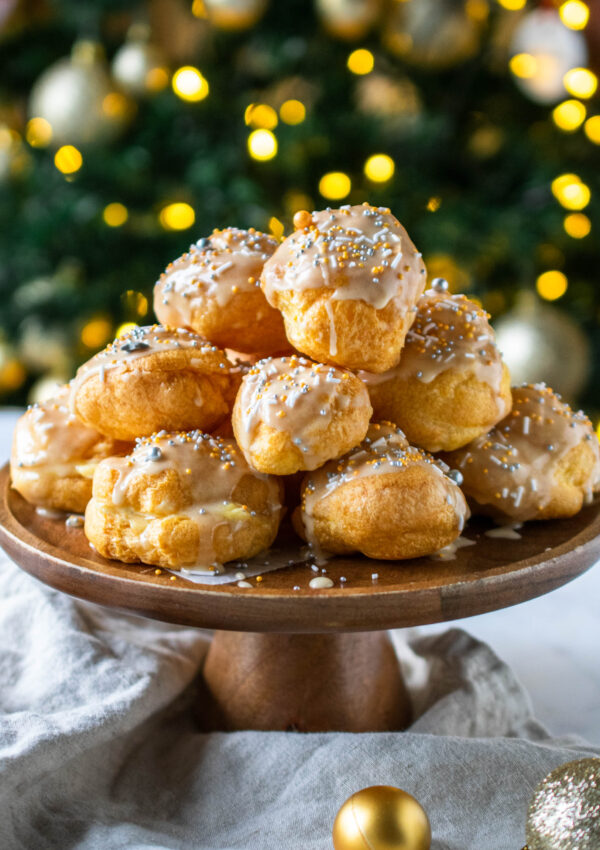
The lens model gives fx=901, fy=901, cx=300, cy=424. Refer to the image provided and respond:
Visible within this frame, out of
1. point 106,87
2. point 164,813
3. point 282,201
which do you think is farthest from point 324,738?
point 106,87

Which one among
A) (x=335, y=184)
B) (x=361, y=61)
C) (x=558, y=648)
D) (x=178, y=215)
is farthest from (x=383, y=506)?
(x=361, y=61)

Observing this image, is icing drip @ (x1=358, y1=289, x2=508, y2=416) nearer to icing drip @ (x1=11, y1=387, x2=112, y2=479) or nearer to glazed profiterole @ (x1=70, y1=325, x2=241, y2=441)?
glazed profiterole @ (x1=70, y1=325, x2=241, y2=441)

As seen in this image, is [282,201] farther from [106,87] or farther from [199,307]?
[199,307]

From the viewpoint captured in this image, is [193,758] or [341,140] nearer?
[193,758]

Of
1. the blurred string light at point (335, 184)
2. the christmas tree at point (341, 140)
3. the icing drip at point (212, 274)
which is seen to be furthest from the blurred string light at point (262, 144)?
the icing drip at point (212, 274)

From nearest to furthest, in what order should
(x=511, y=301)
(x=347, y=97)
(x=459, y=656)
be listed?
1. (x=459, y=656)
2. (x=347, y=97)
3. (x=511, y=301)

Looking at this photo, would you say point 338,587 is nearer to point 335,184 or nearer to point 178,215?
point 335,184

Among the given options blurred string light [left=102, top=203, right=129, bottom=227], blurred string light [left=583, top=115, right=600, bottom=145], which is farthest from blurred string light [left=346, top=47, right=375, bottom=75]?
blurred string light [left=102, top=203, right=129, bottom=227]
